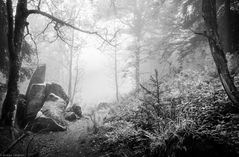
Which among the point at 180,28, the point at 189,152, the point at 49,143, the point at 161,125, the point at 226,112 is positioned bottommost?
the point at 49,143

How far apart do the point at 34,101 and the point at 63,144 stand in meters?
4.07

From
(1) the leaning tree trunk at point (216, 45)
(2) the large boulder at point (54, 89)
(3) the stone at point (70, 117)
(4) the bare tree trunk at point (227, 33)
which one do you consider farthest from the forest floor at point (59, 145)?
(4) the bare tree trunk at point (227, 33)

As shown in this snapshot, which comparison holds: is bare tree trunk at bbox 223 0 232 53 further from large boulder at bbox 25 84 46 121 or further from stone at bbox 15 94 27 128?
stone at bbox 15 94 27 128

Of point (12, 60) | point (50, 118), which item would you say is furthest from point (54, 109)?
point (12, 60)

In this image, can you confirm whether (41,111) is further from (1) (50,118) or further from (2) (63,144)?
(2) (63,144)

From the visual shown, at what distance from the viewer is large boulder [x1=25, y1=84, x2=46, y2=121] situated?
26.8 feet

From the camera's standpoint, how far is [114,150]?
4.60 m

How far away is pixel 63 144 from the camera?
240 inches

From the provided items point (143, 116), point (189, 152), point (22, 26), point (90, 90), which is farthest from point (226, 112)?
point (90, 90)

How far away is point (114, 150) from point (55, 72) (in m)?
32.4

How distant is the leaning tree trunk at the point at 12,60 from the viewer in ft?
19.1

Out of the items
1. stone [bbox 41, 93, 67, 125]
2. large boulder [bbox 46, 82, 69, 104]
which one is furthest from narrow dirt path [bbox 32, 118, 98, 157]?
large boulder [bbox 46, 82, 69, 104]

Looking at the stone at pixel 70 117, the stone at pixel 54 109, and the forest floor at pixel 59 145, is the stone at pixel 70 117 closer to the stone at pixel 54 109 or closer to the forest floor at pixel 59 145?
the stone at pixel 54 109

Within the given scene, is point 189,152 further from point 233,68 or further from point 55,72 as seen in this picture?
→ point 55,72
